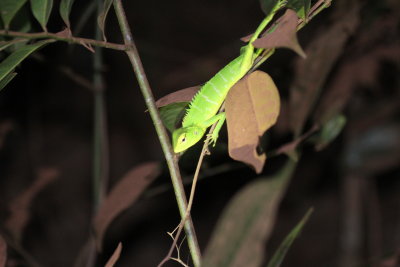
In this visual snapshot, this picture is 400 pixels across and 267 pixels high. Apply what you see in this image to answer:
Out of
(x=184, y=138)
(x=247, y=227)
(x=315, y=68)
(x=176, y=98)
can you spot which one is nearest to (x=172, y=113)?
(x=184, y=138)

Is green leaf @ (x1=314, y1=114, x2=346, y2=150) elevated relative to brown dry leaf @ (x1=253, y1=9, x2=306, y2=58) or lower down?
lower down

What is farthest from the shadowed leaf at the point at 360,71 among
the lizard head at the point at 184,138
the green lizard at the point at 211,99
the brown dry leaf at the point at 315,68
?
the lizard head at the point at 184,138

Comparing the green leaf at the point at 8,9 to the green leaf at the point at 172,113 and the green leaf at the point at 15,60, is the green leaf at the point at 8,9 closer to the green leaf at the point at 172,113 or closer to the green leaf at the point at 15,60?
the green leaf at the point at 15,60

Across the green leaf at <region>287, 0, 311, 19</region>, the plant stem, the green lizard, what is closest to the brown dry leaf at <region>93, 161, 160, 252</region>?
the green lizard

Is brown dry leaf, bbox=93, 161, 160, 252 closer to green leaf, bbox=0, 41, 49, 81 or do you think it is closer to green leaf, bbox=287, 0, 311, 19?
green leaf, bbox=0, 41, 49, 81

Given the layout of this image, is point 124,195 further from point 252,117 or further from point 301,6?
point 301,6

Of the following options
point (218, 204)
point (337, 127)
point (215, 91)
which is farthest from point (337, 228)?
point (215, 91)

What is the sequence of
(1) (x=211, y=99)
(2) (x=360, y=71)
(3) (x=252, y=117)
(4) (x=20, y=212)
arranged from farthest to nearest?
(2) (x=360, y=71) < (4) (x=20, y=212) < (1) (x=211, y=99) < (3) (x=252, y=117)
